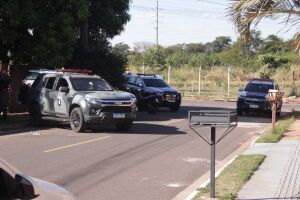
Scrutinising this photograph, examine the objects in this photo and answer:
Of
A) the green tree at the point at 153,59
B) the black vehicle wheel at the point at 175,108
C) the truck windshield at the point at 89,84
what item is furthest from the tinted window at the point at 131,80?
the green tree at the point at 153,59

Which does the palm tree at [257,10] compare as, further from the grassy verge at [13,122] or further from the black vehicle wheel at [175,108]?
the black vehicle wheel at [175,108]

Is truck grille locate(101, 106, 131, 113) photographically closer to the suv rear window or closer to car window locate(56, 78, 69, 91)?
car window locate(56, 78, 69, 91)

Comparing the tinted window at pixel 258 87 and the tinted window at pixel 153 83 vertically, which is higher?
the tinted window at pixel 153 83

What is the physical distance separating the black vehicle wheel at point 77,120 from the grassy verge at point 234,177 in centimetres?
586

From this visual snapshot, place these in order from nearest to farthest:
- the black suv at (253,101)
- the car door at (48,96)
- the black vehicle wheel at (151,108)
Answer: the car door at (48,96)
the black suv at (253,101)
the black vehicle wheel at (151,108)

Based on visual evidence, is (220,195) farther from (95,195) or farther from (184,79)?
(184,79)

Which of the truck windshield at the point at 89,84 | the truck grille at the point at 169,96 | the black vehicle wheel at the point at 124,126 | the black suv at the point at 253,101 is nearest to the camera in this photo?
the black vehicle wheel at the point at 124,126

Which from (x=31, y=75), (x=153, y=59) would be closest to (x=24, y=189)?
(x=31, y=75)

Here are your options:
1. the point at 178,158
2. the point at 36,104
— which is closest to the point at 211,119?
the point at 178,158

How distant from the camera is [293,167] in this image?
11000mm

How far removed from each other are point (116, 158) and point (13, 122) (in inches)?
307

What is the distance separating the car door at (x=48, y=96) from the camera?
18.1 metres

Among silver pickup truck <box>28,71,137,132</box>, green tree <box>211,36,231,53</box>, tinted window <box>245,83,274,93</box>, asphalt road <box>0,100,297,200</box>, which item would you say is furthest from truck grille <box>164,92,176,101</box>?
green tree <box>211,36,231,53</box>

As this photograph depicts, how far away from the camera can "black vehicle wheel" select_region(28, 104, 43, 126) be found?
728 inches
